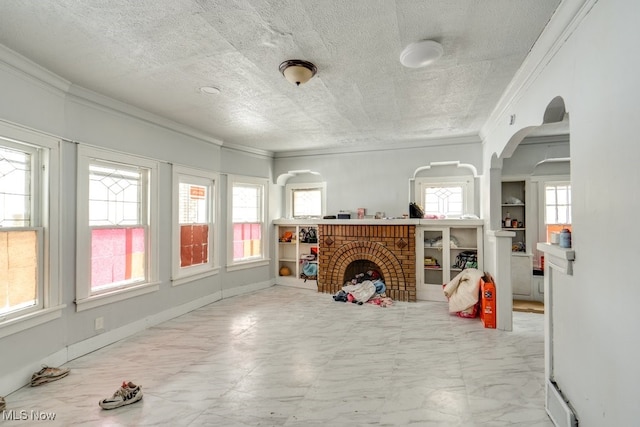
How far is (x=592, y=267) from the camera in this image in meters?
1.57

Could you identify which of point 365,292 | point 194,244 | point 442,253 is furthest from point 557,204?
point 194,244

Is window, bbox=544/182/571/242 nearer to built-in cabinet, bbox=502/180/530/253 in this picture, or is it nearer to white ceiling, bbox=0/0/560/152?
built-in cabinet, bbox=502/180/530/253

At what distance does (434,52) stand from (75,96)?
3390 millimetres

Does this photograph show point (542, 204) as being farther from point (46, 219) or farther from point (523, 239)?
point (46, 219)

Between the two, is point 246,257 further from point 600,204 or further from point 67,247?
point 600,204

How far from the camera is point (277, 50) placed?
2.32m

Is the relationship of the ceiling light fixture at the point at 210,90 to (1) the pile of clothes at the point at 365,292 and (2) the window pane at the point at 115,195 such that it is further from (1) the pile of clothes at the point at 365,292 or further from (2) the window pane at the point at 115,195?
(1) the pile of clothes at the point at 365,292

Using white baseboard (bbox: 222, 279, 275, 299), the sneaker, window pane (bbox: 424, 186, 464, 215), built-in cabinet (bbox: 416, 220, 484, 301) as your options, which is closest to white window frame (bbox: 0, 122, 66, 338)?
the sneaker

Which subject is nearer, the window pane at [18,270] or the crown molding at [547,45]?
the crown molding at [547,45]

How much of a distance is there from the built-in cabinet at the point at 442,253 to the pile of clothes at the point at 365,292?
62 cm

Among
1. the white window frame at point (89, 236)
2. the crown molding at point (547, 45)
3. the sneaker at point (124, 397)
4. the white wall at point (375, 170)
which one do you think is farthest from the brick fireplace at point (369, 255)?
the sneaker at point (124, 397)

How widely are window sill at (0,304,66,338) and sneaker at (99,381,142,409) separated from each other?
96 centimetres

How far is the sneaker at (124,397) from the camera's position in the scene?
7.22ft

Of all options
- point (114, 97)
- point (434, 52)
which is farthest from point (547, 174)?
point (114, 97)
